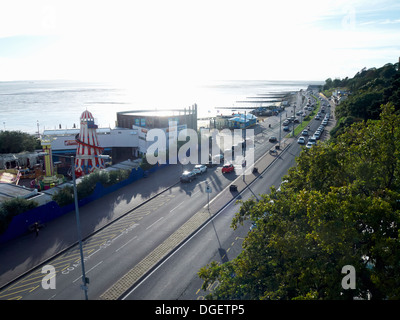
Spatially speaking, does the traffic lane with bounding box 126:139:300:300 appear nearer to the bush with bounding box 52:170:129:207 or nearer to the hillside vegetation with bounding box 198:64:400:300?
the hillside vegetation with bounding box 198:64:400:300

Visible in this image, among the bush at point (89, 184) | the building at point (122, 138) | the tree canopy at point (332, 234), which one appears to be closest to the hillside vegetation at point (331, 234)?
the tree canopy at point (332, 234)

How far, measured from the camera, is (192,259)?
71.6 ft

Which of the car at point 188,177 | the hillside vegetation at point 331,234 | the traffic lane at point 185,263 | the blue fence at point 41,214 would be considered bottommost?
the traffic lane at point 185,263

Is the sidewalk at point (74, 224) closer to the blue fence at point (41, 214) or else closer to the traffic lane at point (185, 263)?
the blue fence at point (41, 214)

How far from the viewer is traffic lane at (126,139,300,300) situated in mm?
18359

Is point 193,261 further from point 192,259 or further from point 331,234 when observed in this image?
point 331,234

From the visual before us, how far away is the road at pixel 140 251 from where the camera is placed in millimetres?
18744

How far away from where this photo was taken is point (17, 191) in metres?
30.2

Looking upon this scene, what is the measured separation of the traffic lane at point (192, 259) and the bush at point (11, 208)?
549 inches

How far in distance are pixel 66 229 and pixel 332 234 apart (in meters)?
23.7

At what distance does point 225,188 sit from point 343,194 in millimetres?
25845

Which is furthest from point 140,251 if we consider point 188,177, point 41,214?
point 188,177

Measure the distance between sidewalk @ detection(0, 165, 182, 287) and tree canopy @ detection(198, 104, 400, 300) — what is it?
15.7 m

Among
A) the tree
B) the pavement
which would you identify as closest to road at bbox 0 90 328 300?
the pavement
